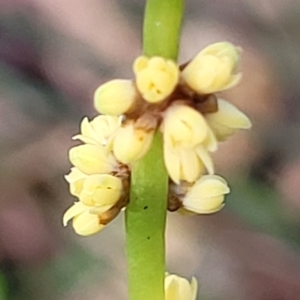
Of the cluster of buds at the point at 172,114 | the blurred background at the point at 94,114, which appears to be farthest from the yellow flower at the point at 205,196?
the blurred background at the point at 94,114

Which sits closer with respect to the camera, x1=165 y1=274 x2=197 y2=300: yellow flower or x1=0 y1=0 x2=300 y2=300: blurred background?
x1=165 y1=274 x2=197 y2=300: yellow flower

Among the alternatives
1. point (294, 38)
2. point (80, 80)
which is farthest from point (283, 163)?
point (80, 80)

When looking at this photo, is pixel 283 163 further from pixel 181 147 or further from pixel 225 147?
pixel 181 147

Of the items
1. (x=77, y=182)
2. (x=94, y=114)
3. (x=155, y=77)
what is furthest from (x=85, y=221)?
(x=94, y=114)

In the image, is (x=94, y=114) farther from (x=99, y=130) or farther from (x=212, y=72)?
(x=212, y=72)

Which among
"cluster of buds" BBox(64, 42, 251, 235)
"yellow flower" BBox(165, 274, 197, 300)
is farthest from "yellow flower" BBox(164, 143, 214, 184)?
"yellow flower" BBox(165, 274, 197, 300)

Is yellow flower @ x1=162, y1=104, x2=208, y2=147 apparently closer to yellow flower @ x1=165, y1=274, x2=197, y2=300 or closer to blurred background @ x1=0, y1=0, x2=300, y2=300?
yellow flower @ x1=165, y1=274, x2=197, y2=300
